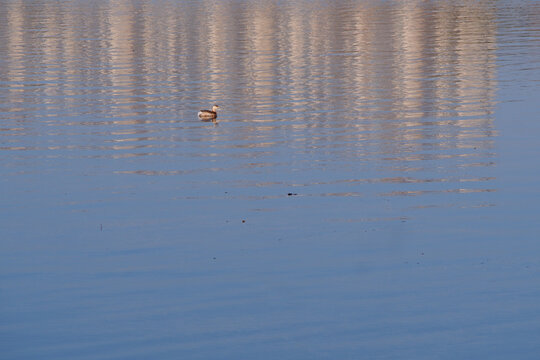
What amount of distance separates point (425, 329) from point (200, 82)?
25.0m

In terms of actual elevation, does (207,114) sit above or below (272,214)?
above

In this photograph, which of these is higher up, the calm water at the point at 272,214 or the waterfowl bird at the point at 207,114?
the waterfowl bird at the point at 207,114

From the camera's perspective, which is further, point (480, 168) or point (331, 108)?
point (331, 108)

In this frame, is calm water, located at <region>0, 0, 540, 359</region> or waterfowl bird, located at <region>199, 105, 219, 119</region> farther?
waterfowl bird, located at <region>199, 105, 219, 119</region>

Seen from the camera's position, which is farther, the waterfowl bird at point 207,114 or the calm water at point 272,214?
the waterfowl bird at point 207,114

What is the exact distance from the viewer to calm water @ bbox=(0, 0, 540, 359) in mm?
13055

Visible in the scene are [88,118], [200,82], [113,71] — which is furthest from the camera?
Result: [113,71]

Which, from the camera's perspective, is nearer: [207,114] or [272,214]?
[272,214]

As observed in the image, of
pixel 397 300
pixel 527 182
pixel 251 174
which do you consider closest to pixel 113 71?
pixel 251 174

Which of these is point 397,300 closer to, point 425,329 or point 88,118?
point 425,329

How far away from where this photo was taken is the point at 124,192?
2002cm

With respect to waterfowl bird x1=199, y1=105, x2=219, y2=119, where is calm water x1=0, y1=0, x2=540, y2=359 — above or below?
below

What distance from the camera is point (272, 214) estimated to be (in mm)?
18172

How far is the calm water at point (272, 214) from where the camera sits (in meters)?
13.1
